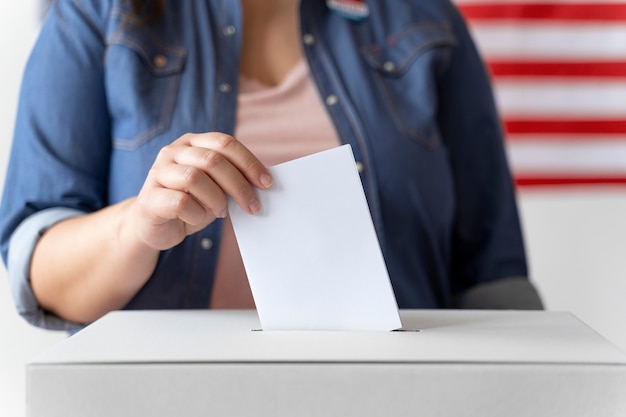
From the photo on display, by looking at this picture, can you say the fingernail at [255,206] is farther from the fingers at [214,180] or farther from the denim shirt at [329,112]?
the denim shirt at [329,112]

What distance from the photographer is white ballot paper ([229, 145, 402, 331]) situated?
0.59 m

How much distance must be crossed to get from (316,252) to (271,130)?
1.17 feet

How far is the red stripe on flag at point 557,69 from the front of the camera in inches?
61.7

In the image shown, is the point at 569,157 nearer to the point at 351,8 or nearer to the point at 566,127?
the point at 566,127

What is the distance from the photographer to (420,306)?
97 centimetres

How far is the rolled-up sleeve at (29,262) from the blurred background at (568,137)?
3.13ft

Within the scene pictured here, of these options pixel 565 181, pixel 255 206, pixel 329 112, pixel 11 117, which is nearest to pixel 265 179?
pixel 255 206

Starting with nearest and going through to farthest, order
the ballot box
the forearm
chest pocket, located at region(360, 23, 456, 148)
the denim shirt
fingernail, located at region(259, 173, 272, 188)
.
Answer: the ballot box → fingernail, located at region(259, 173, 272, 188) → the forearm → the denim shirt → chest pocket, located at region(360, 23, 456, 148)

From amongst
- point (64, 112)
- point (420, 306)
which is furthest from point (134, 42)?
point (420, 306)

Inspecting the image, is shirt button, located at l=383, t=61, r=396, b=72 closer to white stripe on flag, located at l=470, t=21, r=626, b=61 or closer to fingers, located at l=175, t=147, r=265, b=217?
fingers, located at l=175, t=147, r=265, b=217

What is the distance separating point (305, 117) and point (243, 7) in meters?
0.17

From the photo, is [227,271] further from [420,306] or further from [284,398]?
[284,398]

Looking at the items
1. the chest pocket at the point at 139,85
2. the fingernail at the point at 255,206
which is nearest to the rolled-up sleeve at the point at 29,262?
the chest pocket at the point at 139,85

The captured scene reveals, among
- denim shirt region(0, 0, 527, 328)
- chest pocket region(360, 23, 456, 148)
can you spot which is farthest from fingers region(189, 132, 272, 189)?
chest pocket region(360, 23, 456, 148)
